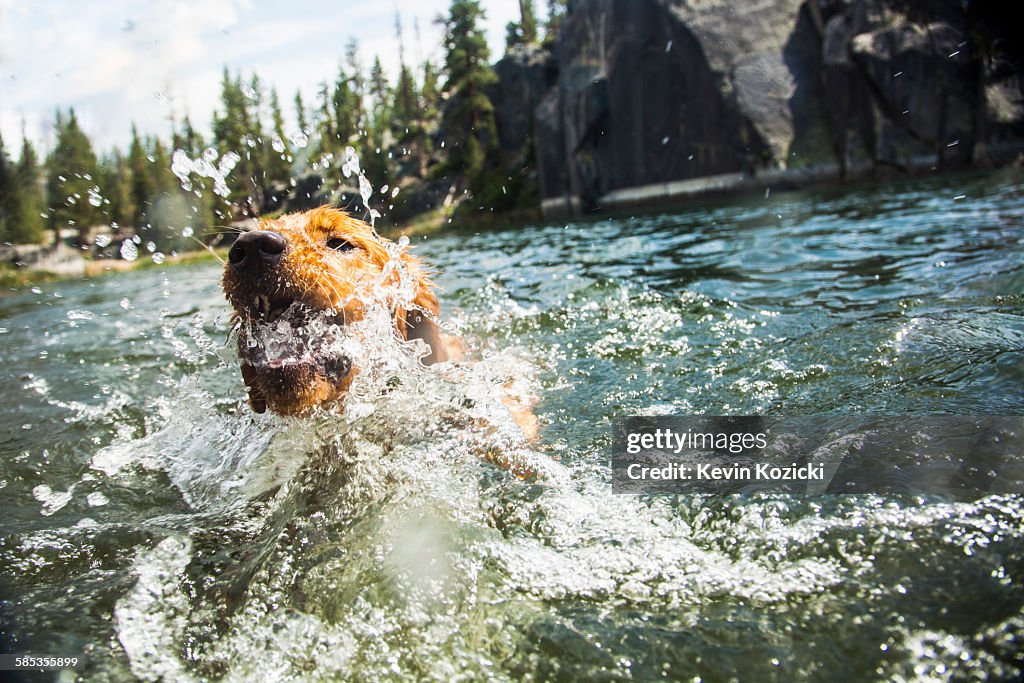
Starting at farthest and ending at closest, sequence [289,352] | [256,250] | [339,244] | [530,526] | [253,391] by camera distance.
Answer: [339,244], [253,391], [289,352], [256,250], [530,526]

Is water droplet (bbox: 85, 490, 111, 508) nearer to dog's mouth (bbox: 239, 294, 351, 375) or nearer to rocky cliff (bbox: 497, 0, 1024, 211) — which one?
dog's mouth (bbox: 239, 294, 351, 375)

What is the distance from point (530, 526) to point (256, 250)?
159 cm

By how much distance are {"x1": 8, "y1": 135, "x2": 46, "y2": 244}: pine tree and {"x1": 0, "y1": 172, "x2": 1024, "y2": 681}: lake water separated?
33875mm

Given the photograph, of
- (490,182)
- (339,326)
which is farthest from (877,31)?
(339,326)

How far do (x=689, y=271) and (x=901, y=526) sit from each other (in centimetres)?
661

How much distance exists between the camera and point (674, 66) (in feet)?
112

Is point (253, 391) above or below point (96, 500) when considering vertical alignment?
above

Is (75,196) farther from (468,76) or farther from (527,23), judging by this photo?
(527,23)

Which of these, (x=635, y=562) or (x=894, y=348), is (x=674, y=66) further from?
(x=635, y=562)

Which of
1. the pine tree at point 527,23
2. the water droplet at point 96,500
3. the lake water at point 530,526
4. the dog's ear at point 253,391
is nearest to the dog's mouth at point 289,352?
the dog's ear at point 253,391

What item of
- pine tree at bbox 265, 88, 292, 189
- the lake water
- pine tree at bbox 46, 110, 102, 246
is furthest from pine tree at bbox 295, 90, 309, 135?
the lake water

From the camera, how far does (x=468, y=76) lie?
41000 millimetres

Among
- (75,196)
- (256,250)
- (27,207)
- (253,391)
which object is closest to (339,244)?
(256,250)

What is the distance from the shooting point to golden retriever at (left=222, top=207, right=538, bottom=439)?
2.77 metres
